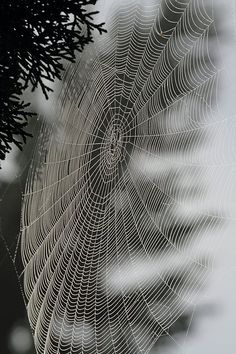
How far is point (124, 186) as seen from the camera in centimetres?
349

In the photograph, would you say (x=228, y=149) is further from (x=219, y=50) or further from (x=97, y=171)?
(x=97, y=171)

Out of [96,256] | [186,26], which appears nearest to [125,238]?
[96,256]

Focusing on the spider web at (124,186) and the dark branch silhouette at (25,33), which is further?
the spider web at (124,186)

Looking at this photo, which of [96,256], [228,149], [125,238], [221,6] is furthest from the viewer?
[96,256]

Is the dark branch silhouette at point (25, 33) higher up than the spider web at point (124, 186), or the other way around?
the dark branch silhouette at point (25, 33)

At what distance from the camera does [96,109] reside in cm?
379

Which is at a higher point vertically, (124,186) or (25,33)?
(25,33)

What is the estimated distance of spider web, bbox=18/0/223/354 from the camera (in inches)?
113

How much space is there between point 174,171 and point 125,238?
483 mm

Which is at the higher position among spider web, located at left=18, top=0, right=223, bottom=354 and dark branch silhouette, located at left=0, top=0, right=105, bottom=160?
dark branch silhouette, located at left=0, top=0, right=105, bottom=160

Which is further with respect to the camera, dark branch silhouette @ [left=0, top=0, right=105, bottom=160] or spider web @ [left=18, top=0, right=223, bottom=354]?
spider web @ [left=18, top=0, right=223, bottom=354]

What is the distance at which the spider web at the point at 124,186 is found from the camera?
2879 millimetres

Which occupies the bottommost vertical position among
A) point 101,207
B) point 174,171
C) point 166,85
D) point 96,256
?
point 96,256

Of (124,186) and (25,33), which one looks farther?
(124,186)
